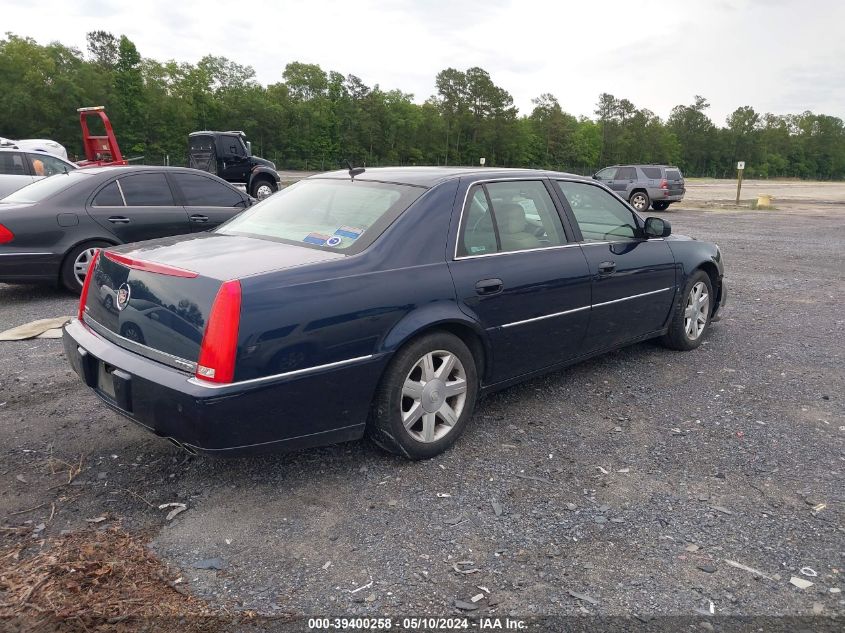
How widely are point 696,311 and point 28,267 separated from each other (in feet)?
21.2

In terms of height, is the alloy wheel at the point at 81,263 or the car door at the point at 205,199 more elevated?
the car door at the point at 205,199

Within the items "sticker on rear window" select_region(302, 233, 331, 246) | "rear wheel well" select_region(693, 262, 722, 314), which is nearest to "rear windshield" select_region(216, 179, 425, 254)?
"sticker on rear window" select_region(302, 233, 331, 246)

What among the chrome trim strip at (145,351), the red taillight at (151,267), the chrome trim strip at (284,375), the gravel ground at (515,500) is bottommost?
the gravel ground at (515,500)

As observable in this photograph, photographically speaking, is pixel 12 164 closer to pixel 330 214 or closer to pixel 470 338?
pixel 330 214

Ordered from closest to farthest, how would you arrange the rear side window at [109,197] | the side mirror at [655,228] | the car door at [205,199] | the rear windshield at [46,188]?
the side mirror at [655,228], the rear windshield at [46,188], the rear side window at [109,197], the car door at [205,199]

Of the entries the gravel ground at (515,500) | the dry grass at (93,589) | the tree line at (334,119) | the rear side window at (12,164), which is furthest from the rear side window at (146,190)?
the tree line at (334,119)

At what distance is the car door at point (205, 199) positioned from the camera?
311 inches

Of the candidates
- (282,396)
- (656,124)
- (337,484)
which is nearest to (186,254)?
(282,396)

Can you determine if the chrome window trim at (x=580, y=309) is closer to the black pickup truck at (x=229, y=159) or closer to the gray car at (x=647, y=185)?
the black pickup truck at (x=229, y=159)


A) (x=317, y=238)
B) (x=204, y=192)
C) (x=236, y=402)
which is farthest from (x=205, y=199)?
(x=236, y=402)

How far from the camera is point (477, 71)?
85625mm

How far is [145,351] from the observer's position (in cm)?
313

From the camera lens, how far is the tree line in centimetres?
6084

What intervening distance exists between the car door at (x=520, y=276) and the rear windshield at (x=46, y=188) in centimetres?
527
